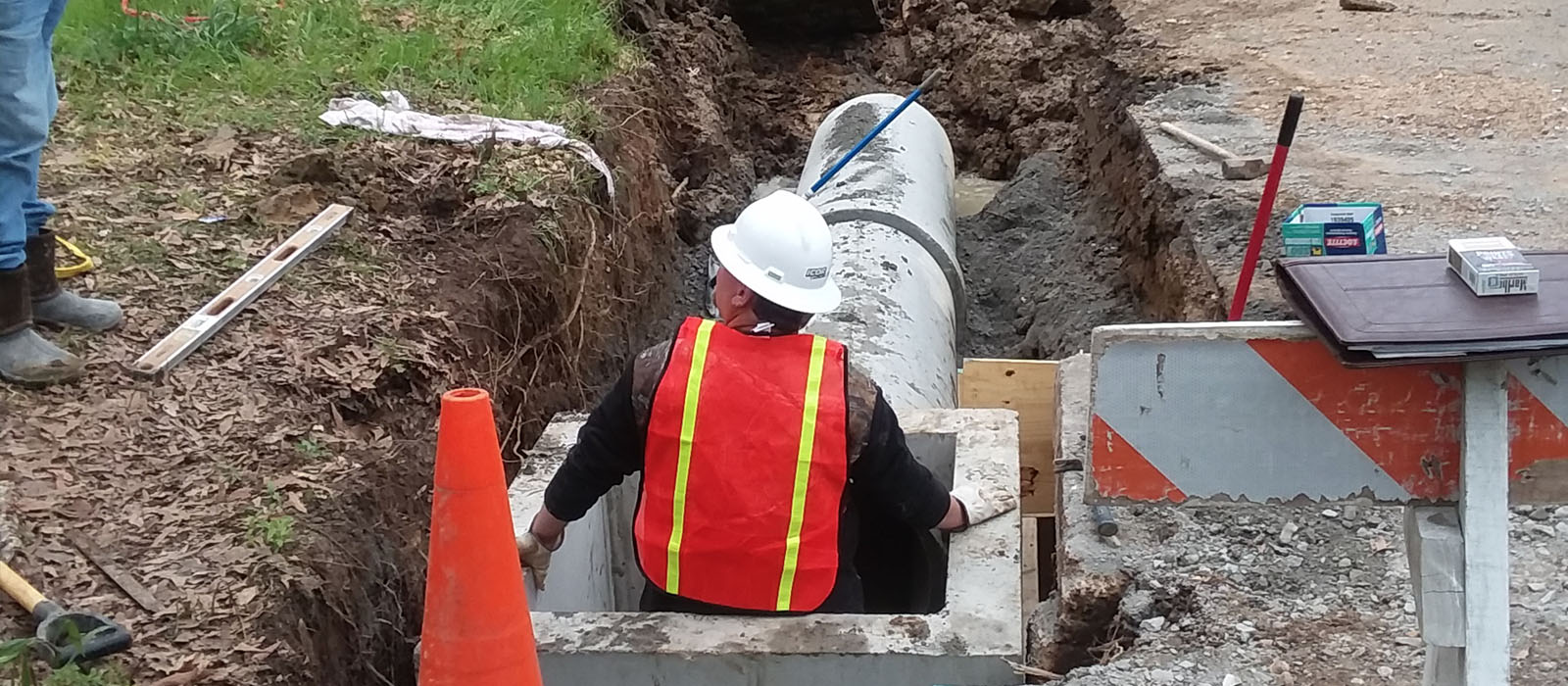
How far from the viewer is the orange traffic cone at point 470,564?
2.40 m

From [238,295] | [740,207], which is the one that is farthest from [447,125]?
[740,207]

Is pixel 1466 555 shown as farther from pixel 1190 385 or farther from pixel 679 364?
pixel 679 364

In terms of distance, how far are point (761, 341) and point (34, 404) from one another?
6.64 ft

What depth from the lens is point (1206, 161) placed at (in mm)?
5934

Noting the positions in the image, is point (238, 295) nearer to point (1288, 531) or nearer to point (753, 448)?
point (753, 448)

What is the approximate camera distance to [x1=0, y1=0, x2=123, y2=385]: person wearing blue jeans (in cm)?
344

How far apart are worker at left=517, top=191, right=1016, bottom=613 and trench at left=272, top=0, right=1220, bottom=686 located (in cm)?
57

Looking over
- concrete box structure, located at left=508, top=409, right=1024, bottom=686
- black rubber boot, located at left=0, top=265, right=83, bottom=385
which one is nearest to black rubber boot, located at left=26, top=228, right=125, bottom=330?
black rubber boot, located at left=0, top=265, right=83, bottom=385

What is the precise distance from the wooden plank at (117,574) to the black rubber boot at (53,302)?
1.02 metres

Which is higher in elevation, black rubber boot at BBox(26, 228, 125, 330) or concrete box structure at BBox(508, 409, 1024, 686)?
black rubber boot at BBox(26, 228, 125, 330)

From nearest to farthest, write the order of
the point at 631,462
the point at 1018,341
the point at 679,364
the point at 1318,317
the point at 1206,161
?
1. the point at 1318,317
2. the point at 679,364
3. the point at 631,462
4. the point at 1206,161
5. the point at 1018,341

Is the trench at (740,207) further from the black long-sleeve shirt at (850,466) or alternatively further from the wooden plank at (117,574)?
the black long-sleeve shirt at (850,466)

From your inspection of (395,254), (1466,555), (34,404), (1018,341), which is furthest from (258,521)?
(1018,341)

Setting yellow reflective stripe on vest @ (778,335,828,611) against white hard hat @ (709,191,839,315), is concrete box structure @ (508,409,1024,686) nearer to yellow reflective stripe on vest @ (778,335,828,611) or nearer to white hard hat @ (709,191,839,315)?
yellow reflective stripe on vest @ (778,335,828,611)
